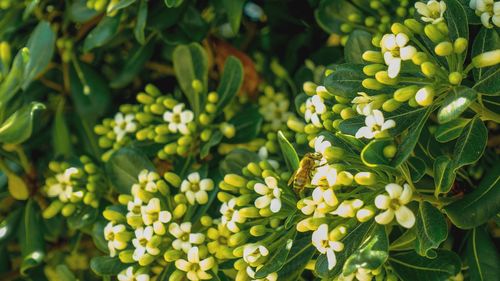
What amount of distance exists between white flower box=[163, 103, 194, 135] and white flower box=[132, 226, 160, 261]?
38 cm

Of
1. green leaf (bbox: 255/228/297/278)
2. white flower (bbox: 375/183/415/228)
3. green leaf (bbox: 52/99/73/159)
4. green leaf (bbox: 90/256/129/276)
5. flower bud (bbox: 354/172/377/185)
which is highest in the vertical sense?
flower bud (bbox: 354/172/377/185)

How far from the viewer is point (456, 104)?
146cm

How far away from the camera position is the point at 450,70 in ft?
5.23

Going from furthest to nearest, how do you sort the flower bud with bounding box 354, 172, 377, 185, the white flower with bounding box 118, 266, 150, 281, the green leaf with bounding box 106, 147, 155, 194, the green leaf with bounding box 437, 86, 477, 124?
the green leaf with bounding box 106, 147, 155, 194, the white flower with bounding box 118, 266, 150, 281, the flower bud with bounding box 354, 172, 377, 185, the green leaf with bounding box 437, 86, 477, 124

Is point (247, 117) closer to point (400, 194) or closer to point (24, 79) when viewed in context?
point (24, 79)

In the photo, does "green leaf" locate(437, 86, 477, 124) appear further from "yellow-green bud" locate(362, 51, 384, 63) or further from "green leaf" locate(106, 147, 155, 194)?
"green leaf" locate(106, 147, 155, 194)

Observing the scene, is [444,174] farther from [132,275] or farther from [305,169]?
[132,275]

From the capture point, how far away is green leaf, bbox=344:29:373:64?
1.92m

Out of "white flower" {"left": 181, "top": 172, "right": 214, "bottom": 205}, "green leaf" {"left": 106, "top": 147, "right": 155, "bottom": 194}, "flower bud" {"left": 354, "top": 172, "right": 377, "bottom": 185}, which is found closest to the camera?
"flower bud" {"left": 354, "top": 172, "right": 377, "bottom": 185}

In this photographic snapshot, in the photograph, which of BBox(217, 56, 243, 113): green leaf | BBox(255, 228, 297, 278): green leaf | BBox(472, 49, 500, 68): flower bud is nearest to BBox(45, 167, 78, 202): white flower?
BBox(217, 56, 243, 113): green leaf

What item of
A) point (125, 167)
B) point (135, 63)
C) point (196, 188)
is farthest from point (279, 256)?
point (135, 63)

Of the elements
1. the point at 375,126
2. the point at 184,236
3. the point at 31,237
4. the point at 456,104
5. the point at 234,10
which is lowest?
the point at 31,237

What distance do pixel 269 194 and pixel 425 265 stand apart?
42 centimetres

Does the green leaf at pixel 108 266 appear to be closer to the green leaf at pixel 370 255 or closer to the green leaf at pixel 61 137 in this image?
the green leaf at pixel 61 137
